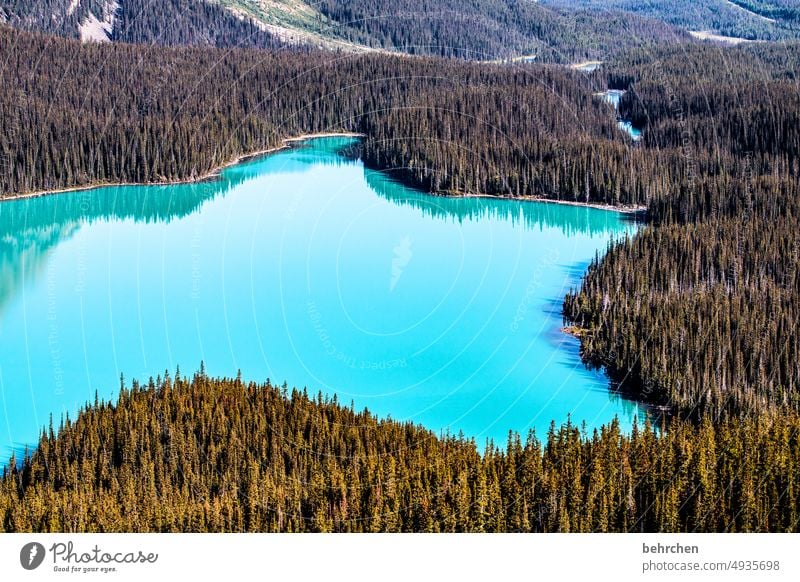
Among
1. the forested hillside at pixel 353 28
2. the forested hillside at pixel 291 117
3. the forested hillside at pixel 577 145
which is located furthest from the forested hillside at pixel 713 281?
the forested hillside at pixel 353 28

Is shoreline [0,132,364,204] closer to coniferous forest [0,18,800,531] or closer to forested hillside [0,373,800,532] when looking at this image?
coniferous forest [0,18,800,531]

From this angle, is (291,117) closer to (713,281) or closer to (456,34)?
(456,34)

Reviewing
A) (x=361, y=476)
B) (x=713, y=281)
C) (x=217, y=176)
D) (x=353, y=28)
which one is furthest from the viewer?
(x=353, y=28)

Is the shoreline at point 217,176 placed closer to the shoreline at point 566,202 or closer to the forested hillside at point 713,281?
the shoreline at point 566,202
